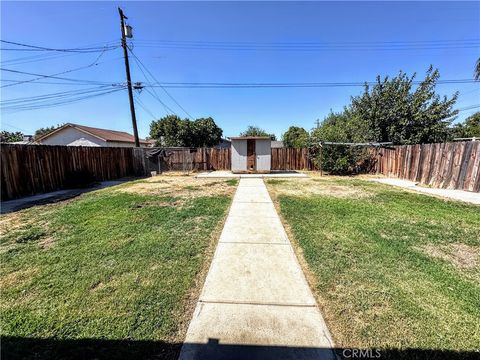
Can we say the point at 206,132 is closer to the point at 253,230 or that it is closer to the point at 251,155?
the point at 251,155

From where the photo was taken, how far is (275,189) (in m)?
8.84

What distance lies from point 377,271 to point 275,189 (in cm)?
585

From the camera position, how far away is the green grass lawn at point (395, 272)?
2.07 m

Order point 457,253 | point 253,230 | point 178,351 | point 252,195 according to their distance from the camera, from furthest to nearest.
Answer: point 252,195
point 253,230
point 457,253
point 178,351

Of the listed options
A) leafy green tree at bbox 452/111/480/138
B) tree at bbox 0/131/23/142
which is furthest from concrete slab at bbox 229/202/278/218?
tree at bbox 0/131/23/142

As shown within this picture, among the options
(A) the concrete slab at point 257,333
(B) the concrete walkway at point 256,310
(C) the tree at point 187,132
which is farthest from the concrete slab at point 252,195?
(C) the tree at point 187,132

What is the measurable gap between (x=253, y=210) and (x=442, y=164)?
27.0 feet

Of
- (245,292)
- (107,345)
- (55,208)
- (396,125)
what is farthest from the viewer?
(396,125)

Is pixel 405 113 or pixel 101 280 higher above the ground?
pixel 405 113

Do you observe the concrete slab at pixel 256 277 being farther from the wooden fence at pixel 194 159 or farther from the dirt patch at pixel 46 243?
the wooden fence at pixel 194 159

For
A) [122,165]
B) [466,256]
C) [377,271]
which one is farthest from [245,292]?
[122,165]

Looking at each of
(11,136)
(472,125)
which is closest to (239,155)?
(472,125)

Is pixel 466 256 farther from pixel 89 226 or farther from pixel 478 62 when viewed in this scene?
pixel 478 62

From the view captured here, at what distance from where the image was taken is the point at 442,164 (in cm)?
915
